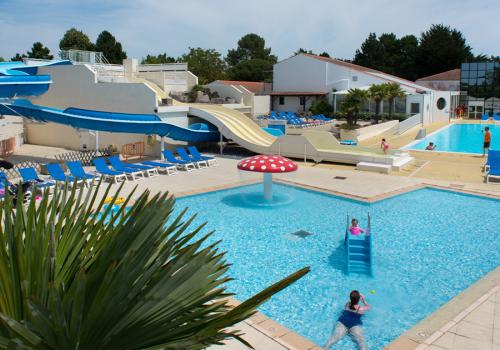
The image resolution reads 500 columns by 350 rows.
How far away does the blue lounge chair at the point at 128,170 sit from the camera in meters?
15.4

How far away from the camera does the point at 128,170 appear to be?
15.6m

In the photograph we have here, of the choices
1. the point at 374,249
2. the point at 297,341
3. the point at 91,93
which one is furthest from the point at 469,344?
the point at 91,93

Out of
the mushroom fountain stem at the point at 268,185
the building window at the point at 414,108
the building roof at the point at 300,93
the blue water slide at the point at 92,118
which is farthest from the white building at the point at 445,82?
the mushroom fountain stem at the point at 268,185

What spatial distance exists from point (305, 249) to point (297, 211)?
278cm

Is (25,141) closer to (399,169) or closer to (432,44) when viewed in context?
(399,169)

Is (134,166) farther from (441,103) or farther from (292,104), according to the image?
(441,103)

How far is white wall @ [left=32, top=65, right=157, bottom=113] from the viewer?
2042 centimetres

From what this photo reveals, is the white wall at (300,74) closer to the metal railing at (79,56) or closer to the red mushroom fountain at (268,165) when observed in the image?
the metal railing at (79,56)

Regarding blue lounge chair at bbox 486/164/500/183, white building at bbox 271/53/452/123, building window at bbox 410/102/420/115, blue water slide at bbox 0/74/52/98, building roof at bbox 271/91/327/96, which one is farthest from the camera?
building roof at bbox 271/91/327/96

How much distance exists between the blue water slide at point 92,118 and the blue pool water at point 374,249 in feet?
20.1

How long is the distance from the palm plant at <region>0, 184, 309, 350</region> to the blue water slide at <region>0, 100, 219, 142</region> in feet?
52.5

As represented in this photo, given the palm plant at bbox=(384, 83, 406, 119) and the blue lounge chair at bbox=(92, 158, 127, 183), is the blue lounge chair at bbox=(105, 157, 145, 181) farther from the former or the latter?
the palm plant at bbox=(384, 83, 406, 119)

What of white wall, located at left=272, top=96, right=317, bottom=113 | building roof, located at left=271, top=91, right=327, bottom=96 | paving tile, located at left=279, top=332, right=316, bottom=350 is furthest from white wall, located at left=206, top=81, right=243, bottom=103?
paving tile, located at left=279, top=332, right=316, bottom=350

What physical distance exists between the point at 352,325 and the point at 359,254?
2.63 meters
